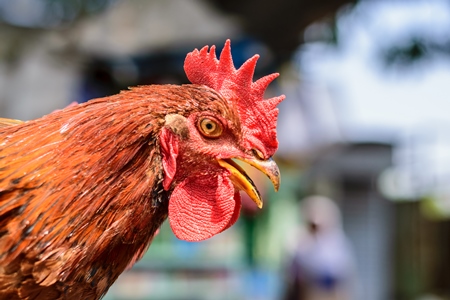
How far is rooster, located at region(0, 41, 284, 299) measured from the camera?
171 cm

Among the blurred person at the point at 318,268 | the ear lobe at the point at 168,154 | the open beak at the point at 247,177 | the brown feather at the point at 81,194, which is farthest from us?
the blurred person at the point at 318,268

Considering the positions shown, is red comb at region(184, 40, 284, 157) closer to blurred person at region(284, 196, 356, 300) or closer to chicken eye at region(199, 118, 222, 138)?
chicken eye at region(199, 118, 222, 138)

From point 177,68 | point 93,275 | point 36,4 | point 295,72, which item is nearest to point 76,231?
point 93,275

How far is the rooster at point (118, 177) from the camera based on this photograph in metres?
1.71

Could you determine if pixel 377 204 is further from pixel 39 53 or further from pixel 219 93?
pixel 219 93

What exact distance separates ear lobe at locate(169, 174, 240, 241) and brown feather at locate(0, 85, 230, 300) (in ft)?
0.27

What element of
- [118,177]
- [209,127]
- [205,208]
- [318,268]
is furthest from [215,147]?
[318,268]

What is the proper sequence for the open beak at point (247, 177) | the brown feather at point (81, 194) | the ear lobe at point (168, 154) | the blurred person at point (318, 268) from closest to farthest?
the brown feather at point (81, 194) < the ear lobe at point (168, 154) < the open beak at point (247, 177) < the blurred person at point (318, 268)

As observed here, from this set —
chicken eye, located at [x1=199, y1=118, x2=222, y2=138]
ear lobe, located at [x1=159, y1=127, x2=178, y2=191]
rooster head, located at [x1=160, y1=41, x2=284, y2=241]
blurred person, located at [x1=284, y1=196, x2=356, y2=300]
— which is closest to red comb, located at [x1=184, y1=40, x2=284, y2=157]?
rooster head, located at [x1=160, y1=41, x2=284, y2=241]

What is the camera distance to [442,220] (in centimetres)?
1530

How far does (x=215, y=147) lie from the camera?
1972mm

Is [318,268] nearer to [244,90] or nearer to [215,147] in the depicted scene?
[244,90]

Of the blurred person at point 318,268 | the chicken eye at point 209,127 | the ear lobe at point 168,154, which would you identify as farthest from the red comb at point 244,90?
the blurred person at point 318,268

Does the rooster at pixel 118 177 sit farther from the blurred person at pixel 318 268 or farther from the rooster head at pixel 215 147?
the blurred person at pixel 318 268
